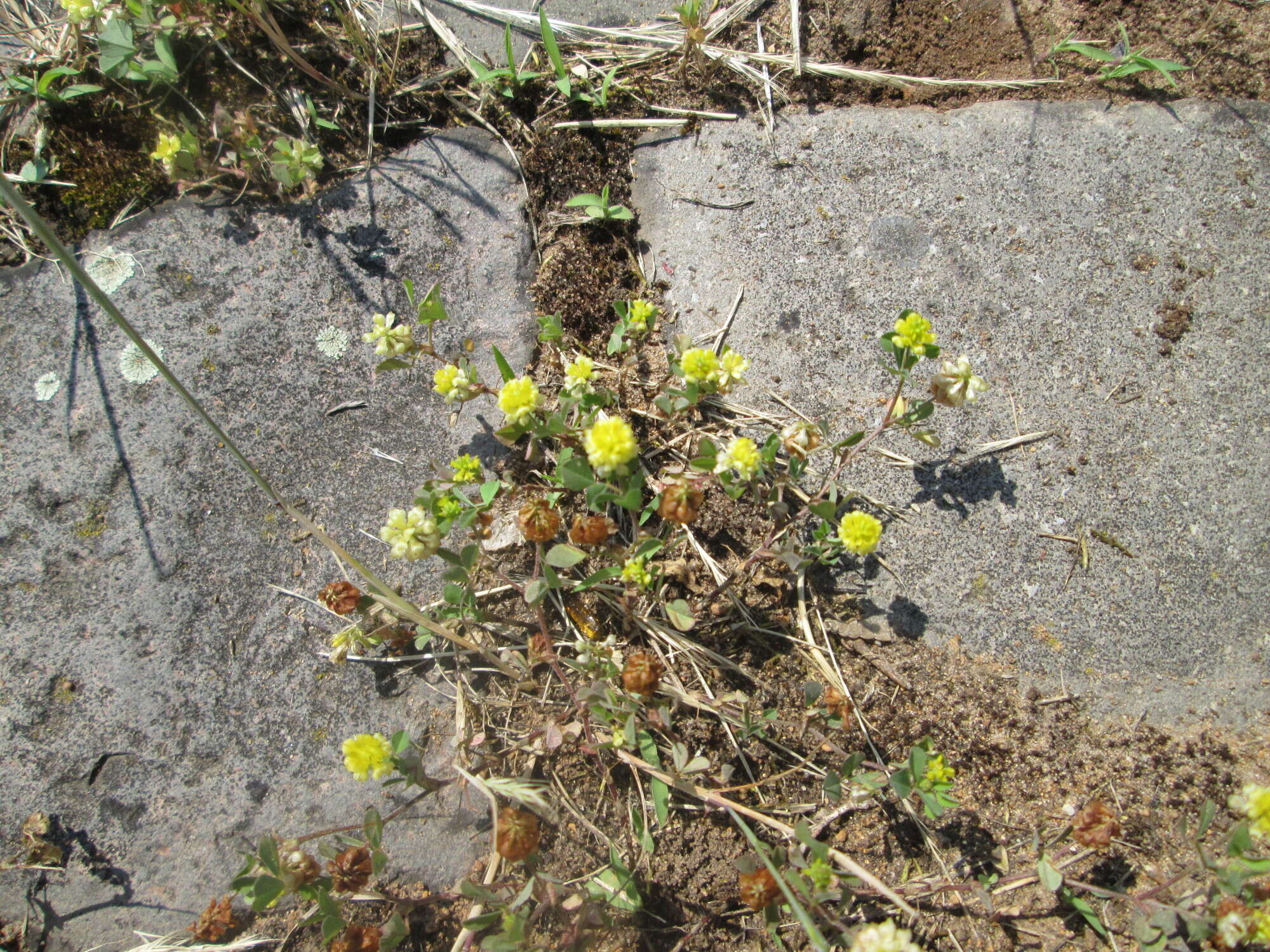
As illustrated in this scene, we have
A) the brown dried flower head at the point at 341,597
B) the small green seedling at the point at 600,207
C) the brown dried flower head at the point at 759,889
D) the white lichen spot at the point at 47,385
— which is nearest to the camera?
the brown dried flower head at the point at 759,889

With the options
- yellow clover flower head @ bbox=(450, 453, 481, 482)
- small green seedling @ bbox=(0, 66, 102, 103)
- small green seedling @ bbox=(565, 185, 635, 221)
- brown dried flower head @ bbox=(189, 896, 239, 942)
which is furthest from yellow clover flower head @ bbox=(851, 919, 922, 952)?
small green seedling @ bbox=(0, 66, 102, 103)

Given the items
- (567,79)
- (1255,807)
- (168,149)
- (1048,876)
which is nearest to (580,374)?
(567,79)

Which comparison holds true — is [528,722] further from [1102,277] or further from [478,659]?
[1102,277]

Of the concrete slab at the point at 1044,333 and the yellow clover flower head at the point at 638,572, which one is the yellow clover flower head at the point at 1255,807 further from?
the yellow clover flower head at the point at 638,572

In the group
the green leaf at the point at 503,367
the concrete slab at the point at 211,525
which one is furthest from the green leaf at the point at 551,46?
the green leaf at the point at 503,367

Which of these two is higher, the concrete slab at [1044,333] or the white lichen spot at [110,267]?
the white lichen spot at [110,267]

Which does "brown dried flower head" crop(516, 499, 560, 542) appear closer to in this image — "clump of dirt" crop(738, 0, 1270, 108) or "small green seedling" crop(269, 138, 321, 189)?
"small green seedling" crop(269, 138, 321, 189)

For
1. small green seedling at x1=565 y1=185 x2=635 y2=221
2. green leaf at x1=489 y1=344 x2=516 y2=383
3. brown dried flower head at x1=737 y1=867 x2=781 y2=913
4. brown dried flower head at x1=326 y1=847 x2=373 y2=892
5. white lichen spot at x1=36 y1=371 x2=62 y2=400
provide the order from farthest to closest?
small green seedling at x1=565 y1=185 x2=635 y2=221 < white lichen spot at x1=36 y1=371 x2=62 y2=400 < green leaf at x1=489 y1=344 x2=516 y2=383 < brown dried flower head at x1=326 y1=847 x2=373 y2=892 < brown dried flower head at x1=737 y1=867 x2=781 y2=913
